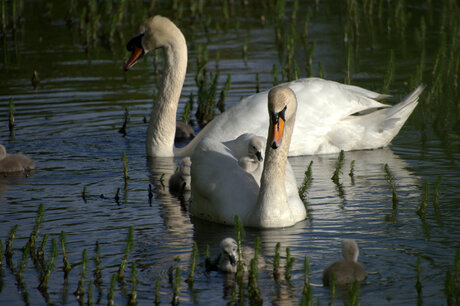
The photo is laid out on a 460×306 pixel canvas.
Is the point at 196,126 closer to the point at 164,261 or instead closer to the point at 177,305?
the point at 164,261

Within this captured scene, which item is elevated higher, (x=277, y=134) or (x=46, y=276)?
(x=277, y=134)

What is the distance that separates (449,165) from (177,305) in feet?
15.7

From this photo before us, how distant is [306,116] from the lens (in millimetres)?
10828

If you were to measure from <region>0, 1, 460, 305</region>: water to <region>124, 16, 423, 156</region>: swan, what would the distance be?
0.73 feet

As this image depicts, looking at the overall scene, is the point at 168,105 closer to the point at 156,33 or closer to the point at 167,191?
the point at 156,33

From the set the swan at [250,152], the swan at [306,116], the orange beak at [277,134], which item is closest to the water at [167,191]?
the swan at [306,116]

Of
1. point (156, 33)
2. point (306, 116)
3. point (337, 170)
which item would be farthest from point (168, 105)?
point (337, 170)

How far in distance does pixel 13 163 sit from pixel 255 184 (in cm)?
328

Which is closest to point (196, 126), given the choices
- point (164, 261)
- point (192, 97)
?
point (192, 97)

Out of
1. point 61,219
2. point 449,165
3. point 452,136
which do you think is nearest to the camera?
point 61,219

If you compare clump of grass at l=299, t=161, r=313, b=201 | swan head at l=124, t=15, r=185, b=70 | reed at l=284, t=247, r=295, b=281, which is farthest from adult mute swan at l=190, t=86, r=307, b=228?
swan head at l=124, t=15, r=185, b=70

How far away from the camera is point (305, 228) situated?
7.91 metres

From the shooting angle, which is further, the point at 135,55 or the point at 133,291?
the point at 135,55

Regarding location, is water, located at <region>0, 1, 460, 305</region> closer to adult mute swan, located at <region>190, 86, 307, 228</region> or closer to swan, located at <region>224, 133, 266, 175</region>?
adult mute swan, located at <region>190, 86, 307, 228</region>
